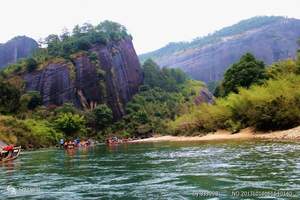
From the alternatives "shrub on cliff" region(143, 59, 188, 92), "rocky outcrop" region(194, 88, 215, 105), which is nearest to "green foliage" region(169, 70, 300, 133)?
"rocky outcrop" region(194, 88, 215, 105)

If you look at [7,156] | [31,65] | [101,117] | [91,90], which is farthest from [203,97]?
[7,156]

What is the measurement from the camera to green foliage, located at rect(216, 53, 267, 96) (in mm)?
68312

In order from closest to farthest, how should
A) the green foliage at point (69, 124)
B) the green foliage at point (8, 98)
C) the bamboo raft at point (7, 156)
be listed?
the bamboo raft at point (7, 156) < the green foliage at point (69, 124) < the green foliage at point (8, 98)

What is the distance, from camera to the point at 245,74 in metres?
69.2

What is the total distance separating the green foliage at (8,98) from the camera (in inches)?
3600

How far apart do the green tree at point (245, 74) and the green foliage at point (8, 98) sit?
45.7 meters

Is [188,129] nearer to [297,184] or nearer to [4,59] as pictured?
[297,184]

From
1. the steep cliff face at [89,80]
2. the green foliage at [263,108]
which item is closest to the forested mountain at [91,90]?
the steep cliff face at [89,80]

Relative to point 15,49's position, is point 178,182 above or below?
below

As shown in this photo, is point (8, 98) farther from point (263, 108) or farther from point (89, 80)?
point (263, 108)

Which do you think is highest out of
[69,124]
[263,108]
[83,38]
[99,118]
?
[83,38]

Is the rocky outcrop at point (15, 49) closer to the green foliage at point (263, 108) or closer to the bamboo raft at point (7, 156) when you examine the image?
the green foliage at point (263, 108)

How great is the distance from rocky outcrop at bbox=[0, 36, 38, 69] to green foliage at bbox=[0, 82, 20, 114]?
84.5 metres

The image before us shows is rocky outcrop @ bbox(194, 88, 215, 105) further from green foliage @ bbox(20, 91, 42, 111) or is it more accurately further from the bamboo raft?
the bamboo raft
